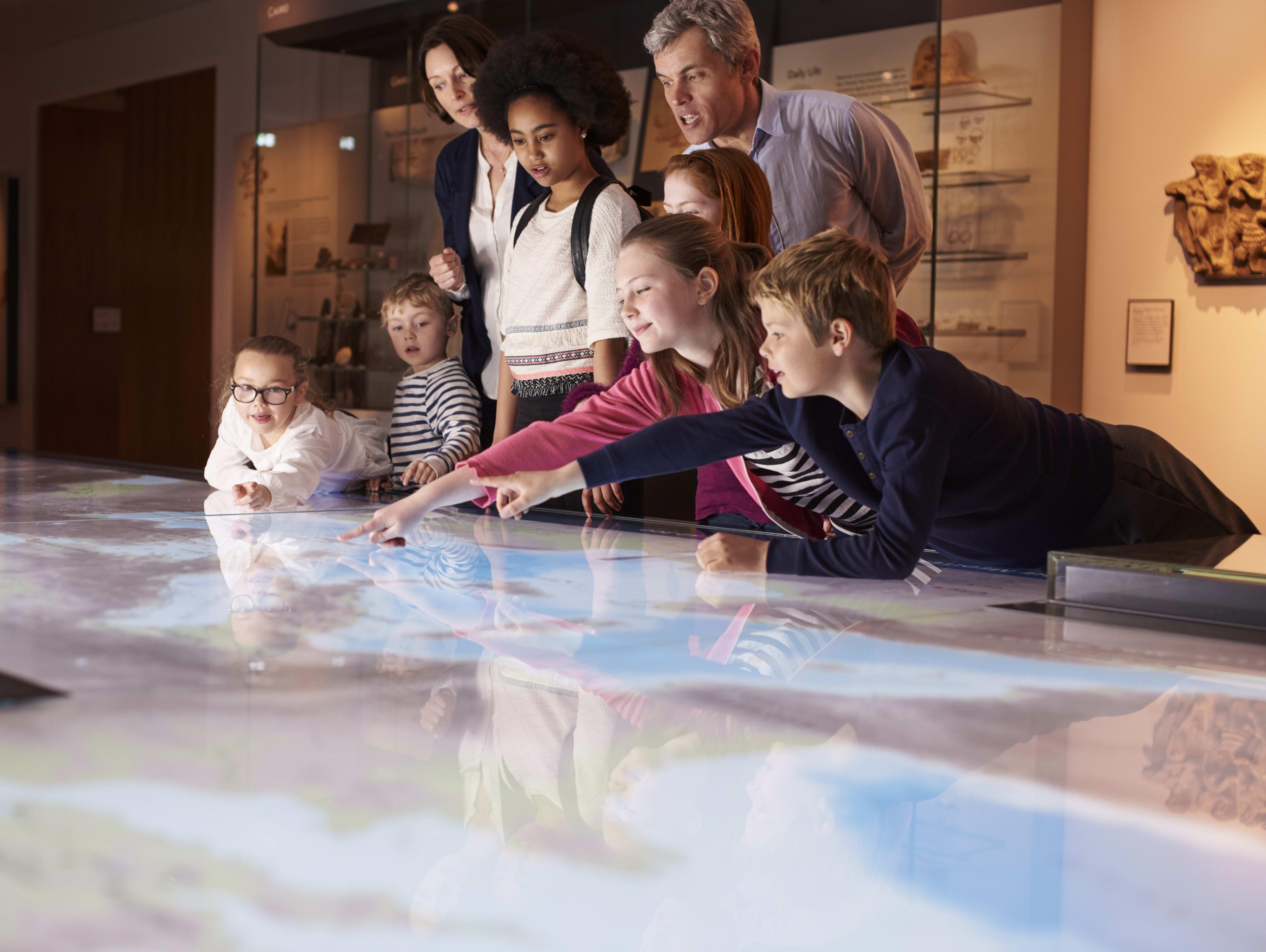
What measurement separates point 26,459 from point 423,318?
105cm

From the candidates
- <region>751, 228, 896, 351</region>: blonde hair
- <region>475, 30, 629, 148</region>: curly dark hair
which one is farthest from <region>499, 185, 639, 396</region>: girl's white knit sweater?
<region>751, 228, 896, 351</region>: blonde hair

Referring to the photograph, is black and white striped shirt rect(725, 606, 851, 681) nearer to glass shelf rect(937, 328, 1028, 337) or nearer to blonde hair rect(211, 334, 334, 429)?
blonde hair rect(211, 334, 334, 429)

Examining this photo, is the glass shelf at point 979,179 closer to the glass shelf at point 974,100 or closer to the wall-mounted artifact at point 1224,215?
the glass shelf at point 974,100

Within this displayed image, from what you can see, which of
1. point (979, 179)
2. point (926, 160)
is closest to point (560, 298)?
point (926, 160)

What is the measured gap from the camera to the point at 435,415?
2922mm

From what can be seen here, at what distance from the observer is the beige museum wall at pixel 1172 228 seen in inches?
169

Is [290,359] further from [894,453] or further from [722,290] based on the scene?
[894,453]

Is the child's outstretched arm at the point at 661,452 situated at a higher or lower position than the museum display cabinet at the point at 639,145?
lower

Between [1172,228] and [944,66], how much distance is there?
3.49 feet

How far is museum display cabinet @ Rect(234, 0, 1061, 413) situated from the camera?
3.80 meters

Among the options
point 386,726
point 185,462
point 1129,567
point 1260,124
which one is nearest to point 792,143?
point 1129,567

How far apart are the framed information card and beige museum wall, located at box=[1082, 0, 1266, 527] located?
3 centimetres

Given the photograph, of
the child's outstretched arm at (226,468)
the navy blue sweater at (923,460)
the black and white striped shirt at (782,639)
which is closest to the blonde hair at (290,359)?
the child's outstretched arm at (226,468)

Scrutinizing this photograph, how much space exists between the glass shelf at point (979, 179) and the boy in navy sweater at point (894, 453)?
2758mm
